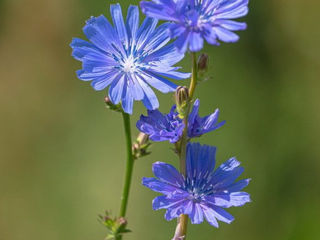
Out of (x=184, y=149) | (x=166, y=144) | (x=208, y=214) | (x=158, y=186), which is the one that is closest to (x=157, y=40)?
(x=184, y=149)

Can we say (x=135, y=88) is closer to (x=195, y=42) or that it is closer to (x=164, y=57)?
(x=164, y=57)

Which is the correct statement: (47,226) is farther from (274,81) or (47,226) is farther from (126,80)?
(126,80)

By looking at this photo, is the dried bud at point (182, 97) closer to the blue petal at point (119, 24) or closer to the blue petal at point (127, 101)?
the blue petal at point (127, 101)

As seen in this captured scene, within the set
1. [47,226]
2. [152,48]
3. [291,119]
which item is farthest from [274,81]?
[152,48]

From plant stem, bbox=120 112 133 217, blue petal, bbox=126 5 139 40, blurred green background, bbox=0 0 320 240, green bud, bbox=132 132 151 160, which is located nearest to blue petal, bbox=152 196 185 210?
plant stem, bbox=120 112 133 217

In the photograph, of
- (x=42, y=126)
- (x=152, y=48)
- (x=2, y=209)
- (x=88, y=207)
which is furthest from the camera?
(x=42, y=126)
